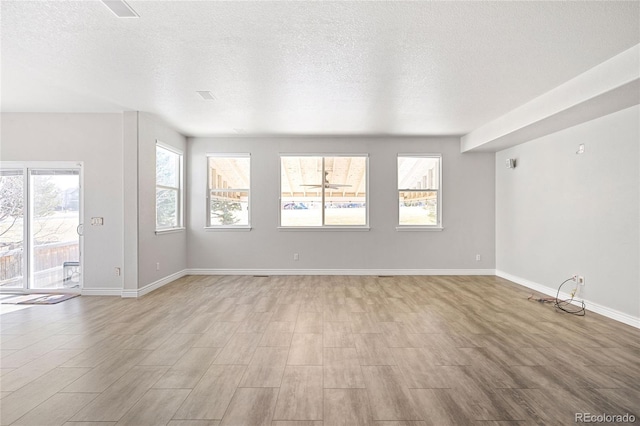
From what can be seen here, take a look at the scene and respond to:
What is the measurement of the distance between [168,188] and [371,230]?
3923 mm

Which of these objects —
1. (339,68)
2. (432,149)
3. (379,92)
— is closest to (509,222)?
(432,149)

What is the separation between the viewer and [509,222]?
19.8 feet

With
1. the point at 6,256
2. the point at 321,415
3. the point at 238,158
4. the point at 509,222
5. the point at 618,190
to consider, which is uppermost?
the point at 238,158

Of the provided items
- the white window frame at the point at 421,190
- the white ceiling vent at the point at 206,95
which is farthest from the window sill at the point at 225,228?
the white window frame at the point at 421,190

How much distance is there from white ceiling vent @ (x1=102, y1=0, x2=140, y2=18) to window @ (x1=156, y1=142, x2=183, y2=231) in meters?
3.35

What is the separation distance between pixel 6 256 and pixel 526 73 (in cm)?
749

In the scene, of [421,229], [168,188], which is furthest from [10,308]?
[421,229]

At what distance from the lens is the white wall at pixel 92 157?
4977 mm

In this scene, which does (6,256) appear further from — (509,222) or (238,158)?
(509,222)

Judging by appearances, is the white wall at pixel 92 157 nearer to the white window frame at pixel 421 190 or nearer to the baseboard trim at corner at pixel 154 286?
the baseboard trim at corner at pixel 154 286

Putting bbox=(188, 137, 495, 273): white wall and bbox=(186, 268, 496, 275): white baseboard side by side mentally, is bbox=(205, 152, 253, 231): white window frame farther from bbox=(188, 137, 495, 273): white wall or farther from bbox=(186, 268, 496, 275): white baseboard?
bbox=(186, 268, 496, 275): white baseboard

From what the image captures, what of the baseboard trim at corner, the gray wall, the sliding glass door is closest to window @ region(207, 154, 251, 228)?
the gray wall

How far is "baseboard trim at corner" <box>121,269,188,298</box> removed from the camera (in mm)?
4855

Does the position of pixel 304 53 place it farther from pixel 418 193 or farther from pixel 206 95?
pixel 418 193
